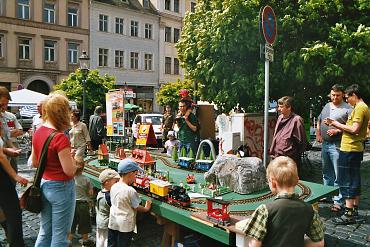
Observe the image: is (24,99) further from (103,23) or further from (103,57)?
(103,23)

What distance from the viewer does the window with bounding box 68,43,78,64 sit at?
32.3 metres

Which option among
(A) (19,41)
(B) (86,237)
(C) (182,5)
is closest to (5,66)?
(A) (19,41)

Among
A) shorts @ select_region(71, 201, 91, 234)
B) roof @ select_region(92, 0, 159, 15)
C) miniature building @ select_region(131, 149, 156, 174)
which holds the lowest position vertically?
shorts @ select_region(71, 201, 91, 234)

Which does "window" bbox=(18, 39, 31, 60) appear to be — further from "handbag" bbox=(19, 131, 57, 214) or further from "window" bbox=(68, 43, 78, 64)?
"handbag" bbox=(19, 131, 57, 214)

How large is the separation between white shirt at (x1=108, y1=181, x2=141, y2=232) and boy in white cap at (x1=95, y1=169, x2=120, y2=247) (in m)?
0.31

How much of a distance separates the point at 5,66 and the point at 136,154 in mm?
27022

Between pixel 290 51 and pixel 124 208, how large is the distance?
20.5ft

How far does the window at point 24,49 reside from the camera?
2950 centimetres

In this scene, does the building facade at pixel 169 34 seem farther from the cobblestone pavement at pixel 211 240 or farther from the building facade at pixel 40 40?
the cobblestone pavement at pixel 211 240

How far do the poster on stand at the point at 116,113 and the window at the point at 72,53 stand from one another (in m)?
25.8

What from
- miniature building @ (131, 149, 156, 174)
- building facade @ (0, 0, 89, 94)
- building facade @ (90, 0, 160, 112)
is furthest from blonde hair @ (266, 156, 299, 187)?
building facade @ (90, 0, 160, 112)

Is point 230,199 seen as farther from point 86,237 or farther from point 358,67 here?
point 358,67

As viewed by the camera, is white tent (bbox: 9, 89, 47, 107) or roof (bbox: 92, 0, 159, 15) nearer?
white tent (bbox: 9, 89, 47, 107)

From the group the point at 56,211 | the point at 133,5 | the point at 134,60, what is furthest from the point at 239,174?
the point at 133,5
